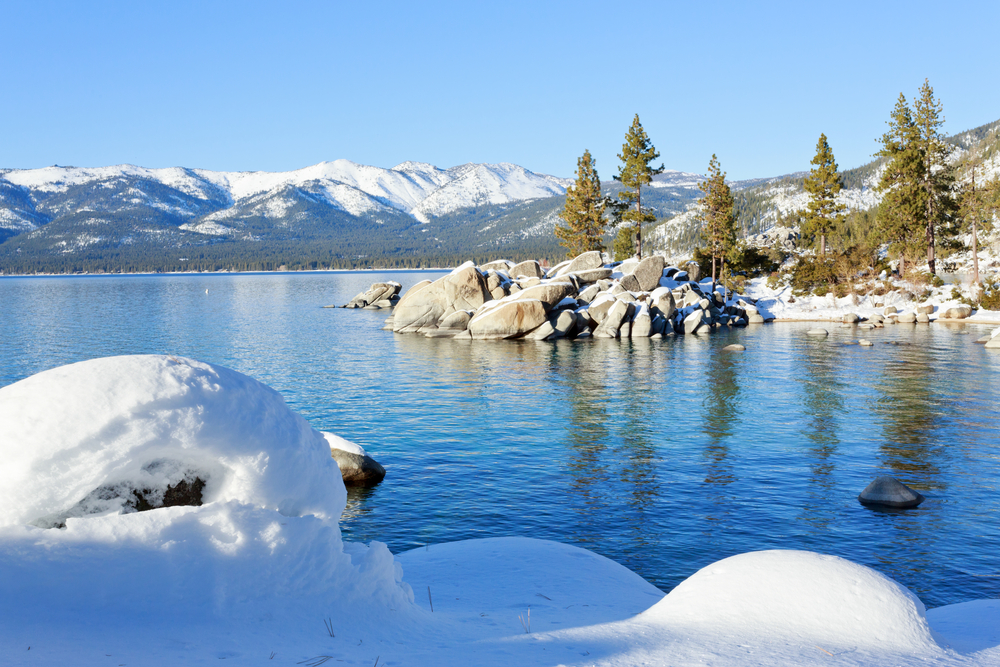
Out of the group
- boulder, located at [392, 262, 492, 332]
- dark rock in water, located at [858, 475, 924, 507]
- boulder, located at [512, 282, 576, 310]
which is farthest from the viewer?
boulder, located at [392, 262, 492, 332]

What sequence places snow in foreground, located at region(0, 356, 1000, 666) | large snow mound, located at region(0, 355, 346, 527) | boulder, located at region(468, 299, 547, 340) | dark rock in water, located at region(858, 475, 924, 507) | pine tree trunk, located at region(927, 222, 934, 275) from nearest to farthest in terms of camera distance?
snow in foreground, located at region(0, 356, 1000, 666), large snow mound, located at region(0, 355, 346, 527), dark rock in water, located at region(858, 475, 924, 507), boulder, located at region(468, 299, 547, 340), pine tree trunk, located at region(927, 222, 934, 275)

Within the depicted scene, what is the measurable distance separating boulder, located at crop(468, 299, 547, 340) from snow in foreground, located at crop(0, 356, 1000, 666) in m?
38.3

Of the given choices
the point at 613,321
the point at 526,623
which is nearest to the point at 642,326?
the point at 613,321

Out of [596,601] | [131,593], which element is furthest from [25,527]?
[596,601]

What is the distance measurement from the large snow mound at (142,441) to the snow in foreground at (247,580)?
13 millimetres

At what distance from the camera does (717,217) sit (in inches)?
2731

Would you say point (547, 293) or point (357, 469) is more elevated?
point (547, 293)

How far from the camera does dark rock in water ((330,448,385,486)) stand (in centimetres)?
1512

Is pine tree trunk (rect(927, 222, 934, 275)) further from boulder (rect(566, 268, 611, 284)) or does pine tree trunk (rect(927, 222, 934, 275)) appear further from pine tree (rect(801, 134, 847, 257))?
boulder (rect(566, 268, 611, 284))

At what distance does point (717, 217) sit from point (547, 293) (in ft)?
101

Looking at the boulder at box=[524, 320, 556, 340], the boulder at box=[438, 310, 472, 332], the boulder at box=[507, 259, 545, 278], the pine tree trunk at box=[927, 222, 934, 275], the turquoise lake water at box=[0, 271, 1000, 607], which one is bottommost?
the turquoise lake water at box=[0, 271, 1000, 607]

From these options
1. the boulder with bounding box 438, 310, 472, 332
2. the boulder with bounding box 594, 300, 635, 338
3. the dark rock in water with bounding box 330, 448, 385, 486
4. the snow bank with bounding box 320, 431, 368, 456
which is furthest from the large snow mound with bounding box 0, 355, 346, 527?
the boulder with bounding box 438, 310, 472, 332

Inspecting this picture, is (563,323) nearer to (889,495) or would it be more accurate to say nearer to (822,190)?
(889,495)

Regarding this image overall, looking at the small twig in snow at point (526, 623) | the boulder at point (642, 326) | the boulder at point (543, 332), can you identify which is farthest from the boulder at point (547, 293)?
the small twig in snow at point (526, 623)
